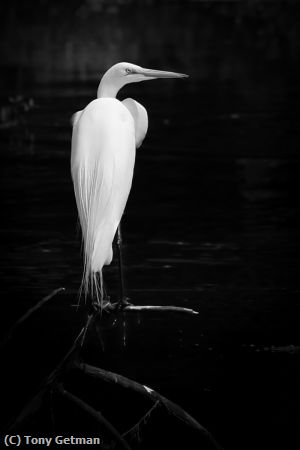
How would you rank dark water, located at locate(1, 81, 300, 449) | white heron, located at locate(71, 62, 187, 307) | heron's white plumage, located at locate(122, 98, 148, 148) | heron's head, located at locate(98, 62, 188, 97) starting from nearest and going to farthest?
white heron, located at locate(71, 62, 187, 307), heron's head, located at locate(98, 62, 188, 97), heron's white plumage, located at locate(122, 98, 148, 148), dark water, located at locate(1, 81, 300, 449)

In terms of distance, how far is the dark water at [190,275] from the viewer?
23.5 ft

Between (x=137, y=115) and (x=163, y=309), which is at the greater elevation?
(x=137, y=115)

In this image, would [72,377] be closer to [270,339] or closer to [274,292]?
[270,339]

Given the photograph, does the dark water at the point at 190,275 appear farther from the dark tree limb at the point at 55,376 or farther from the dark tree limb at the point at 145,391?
the dark tree limb at the point at 145,391

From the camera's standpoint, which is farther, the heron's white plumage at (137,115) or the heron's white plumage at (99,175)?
the heron's white plumage at (137,115)

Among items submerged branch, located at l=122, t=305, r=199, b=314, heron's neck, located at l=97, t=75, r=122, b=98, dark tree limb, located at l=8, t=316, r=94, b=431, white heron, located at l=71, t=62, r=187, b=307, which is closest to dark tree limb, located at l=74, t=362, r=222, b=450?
dark tree limb, located at l=8, t=316, r=94, b=431

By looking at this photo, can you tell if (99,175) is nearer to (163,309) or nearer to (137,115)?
(137,115)

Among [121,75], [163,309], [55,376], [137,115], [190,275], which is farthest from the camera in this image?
[190,275]

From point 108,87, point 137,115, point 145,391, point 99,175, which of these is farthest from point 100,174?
point 145,391

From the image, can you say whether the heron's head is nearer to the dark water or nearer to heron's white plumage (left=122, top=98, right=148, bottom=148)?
heron's white plumage (left=122, top=98, right=148, bottom=148)

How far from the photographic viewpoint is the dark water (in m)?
7.17

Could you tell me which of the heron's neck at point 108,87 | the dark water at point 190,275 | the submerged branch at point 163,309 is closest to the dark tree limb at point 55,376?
the submerged branch at point 163,309

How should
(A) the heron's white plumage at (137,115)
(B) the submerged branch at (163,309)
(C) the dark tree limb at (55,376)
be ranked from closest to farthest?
(B) the submerged branch at (163,309) < (C) the dark tree limb at (55,376) < (A) the heron's white plumage at (137,115)

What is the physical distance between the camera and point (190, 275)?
946cm
